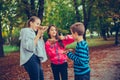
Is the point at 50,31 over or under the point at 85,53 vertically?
over

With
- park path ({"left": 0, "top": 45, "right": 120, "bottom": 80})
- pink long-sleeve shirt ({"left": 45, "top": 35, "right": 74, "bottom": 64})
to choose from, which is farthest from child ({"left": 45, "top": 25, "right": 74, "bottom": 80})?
park path ({"left": 0, "top": 45, "right": 120, "bottom": 80})

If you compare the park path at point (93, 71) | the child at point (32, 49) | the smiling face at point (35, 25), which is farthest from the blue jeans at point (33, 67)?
the park path at point (93, 71)

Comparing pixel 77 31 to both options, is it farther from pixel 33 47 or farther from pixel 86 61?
pixel 33 47

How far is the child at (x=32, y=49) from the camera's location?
526cm

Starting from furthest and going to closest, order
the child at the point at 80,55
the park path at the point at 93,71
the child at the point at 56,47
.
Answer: the park path at the point at 93,71, the child at the point at 56,47, the child at the point at 80,55

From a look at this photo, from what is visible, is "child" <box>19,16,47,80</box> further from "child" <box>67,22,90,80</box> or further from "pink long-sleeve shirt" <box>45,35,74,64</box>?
"child" <box>67,22,90,80</box>

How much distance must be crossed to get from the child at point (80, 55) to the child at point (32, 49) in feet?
2.27

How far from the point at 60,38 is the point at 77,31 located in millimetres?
834

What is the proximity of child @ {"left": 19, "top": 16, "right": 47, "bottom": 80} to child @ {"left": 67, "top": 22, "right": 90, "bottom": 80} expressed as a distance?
0.69 metres

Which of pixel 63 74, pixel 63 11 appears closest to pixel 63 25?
pixel 63 11

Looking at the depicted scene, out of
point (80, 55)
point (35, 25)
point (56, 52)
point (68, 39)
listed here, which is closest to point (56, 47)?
point (56, 52)

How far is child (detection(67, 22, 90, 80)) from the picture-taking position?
500 centimetres

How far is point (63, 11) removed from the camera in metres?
45.8

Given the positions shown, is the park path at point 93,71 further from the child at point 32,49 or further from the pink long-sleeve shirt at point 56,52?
the child at point 32,49
